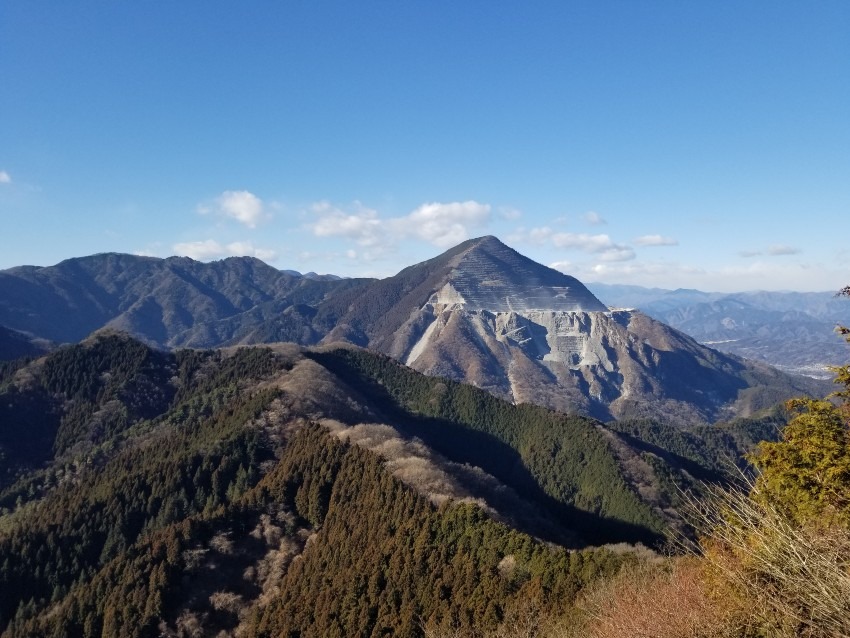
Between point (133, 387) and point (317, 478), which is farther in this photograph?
point (133, 387)

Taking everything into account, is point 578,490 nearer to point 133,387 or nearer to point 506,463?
point 506,463

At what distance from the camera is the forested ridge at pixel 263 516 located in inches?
2247

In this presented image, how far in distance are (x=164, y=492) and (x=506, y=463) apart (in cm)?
10717

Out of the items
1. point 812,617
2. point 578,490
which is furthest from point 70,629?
point 578,490

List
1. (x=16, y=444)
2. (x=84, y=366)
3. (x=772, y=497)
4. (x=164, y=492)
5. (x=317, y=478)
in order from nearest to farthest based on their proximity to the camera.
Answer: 1. (x=772, y=497)
2. (x=317, y=478)
3. (x=164, y=492)
4. (x=16, y=444)
5. (x=84, y=366)

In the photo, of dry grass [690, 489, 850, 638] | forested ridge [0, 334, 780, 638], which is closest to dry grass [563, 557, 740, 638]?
dry grass [690, 489, 850, 638]

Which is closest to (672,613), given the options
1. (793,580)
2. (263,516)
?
(793,580)

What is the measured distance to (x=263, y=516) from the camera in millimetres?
82812

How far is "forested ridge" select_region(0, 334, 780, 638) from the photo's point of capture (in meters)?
57.1

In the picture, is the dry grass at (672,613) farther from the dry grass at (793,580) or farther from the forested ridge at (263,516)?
the forested ridge at (263,516)

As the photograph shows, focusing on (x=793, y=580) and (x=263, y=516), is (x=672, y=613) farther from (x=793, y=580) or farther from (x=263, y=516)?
(x=263, y=516)

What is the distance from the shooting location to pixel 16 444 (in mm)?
149750

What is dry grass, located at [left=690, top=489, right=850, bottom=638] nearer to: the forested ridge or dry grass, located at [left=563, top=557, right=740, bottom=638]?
dry grass, located at [left=563, top=557, right=740, bottom=638]

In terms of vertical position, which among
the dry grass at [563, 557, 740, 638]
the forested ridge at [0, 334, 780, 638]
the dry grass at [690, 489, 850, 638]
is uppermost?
the dry grass at [690, 489, 850, 638]
